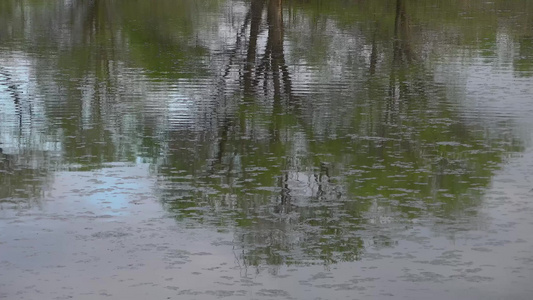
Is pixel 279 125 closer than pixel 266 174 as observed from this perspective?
No

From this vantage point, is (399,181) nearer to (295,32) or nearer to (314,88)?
(314,88)

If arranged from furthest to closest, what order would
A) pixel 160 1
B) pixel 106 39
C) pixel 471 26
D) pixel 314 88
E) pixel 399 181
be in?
1. pixel 160 1
2. pixel 471 26
3. pixel 106 39
4. pixel 314 88
5. pixel 399 181

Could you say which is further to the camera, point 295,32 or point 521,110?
point 295,32

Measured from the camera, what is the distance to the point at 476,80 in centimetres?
2067

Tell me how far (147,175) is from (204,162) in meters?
1.03

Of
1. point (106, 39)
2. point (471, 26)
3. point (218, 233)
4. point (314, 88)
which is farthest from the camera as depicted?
point (471, 26)

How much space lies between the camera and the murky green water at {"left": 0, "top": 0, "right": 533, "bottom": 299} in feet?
28.8

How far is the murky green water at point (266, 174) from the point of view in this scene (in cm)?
877

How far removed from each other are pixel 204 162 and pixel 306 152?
1431 mm

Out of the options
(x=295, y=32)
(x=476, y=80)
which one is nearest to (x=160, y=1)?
(x=295, y=32)

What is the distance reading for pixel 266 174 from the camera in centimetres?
1258

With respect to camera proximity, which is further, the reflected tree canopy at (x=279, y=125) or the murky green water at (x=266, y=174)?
the reflected tree canopy at (x=279, y=125)

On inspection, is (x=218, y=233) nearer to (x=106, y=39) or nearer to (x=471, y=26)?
(x=106, y=39)

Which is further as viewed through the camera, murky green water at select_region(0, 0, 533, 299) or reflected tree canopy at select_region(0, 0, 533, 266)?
reflected tree canopy at select_region(0, 0, 533, 266)
